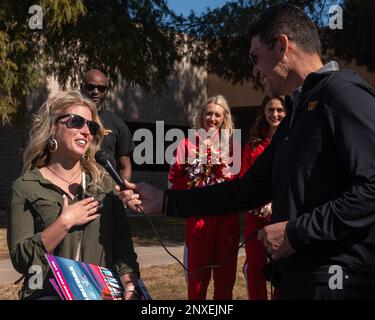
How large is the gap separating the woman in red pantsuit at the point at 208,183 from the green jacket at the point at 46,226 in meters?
2.05

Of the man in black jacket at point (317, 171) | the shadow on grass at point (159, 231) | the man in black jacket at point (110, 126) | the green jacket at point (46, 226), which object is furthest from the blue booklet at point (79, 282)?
the shadow on grass at point (159, 231)

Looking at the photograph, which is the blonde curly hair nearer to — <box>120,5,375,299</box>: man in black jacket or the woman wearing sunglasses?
the woman wearing sunglasses

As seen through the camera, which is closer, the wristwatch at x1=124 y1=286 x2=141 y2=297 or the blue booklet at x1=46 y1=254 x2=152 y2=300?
the blue booklet at x1=46 y1=254 x2=152 y2=300

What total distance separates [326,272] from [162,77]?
11.8 m

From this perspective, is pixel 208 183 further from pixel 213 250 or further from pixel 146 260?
pixel 146 260

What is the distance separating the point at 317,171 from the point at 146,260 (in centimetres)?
689

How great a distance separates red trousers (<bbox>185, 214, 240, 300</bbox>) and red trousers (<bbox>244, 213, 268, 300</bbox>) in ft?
0.42

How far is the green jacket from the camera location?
9.75 feet

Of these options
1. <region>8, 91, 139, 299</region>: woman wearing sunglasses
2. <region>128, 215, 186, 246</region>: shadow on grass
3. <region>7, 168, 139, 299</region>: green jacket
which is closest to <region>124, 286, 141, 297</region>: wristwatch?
<region>8, 91, 139, 299</region>: woman wearing sunglasses

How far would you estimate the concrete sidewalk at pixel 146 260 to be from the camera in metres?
7.51

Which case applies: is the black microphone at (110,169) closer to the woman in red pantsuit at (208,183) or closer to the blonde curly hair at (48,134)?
the blonde curly hair at (48,134)

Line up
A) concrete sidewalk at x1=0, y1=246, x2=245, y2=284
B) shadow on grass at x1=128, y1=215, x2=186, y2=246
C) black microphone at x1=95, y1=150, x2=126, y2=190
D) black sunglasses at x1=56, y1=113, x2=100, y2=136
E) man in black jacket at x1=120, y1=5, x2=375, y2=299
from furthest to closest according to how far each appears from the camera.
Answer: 1. shadow on grass at x1=128, y1=215, x2=186, y2=246
2. concrete sidewalk at x1=0, y1=246, x2=245, y2=284
3. black sunglasses at x1=56, y1=113, x2=100, y2=136
4. black microphone at x1=95, y1=150, x2=126, y2=190
5. man in black jacket at x1=120, y1=5, x2=375, y2=299

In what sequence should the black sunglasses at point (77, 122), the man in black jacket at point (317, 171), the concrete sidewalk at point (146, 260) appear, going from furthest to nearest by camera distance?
the concrete sidewalk at point (146, 260), the black sunglasses at point (77, 122), the man in black jacket at point (317, 171)
